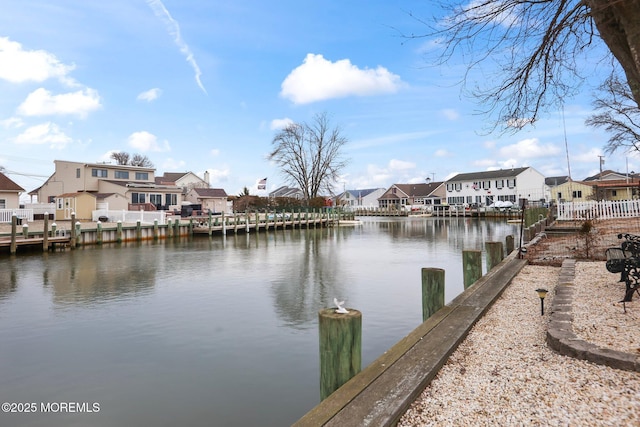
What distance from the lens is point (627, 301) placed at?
616 centimetres

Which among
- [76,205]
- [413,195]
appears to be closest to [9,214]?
[76,205]

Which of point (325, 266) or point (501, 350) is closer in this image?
point (501, 350)

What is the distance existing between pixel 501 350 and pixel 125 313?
869 centimetres

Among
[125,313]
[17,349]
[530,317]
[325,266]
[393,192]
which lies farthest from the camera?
[393,192]

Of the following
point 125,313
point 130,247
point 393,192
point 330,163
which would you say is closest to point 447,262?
point 125,313

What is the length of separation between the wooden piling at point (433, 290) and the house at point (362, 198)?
94545 mm

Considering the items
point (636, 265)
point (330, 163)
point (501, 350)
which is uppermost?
Result: point (330, 163)

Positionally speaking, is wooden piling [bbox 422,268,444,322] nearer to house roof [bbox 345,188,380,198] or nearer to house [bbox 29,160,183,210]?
house [bbox 29,160,183,210]

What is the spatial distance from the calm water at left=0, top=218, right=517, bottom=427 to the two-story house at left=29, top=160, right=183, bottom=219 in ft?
78.2

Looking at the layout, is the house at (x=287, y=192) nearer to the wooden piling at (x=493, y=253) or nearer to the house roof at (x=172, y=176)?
the house roof at (x=172, y=176)

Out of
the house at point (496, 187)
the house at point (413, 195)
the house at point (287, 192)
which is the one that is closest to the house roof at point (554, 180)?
the house at point (496, 187)

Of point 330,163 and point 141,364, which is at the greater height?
point 330,163

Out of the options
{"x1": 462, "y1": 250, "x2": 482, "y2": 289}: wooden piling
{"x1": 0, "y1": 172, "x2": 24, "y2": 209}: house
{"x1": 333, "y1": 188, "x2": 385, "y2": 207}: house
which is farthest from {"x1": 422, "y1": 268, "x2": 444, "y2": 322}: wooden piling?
{"x1": 333, "y1": 188, "x2": 385, "y2": 207}: house

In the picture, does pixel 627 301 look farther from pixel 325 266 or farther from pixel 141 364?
pixel 325 266
